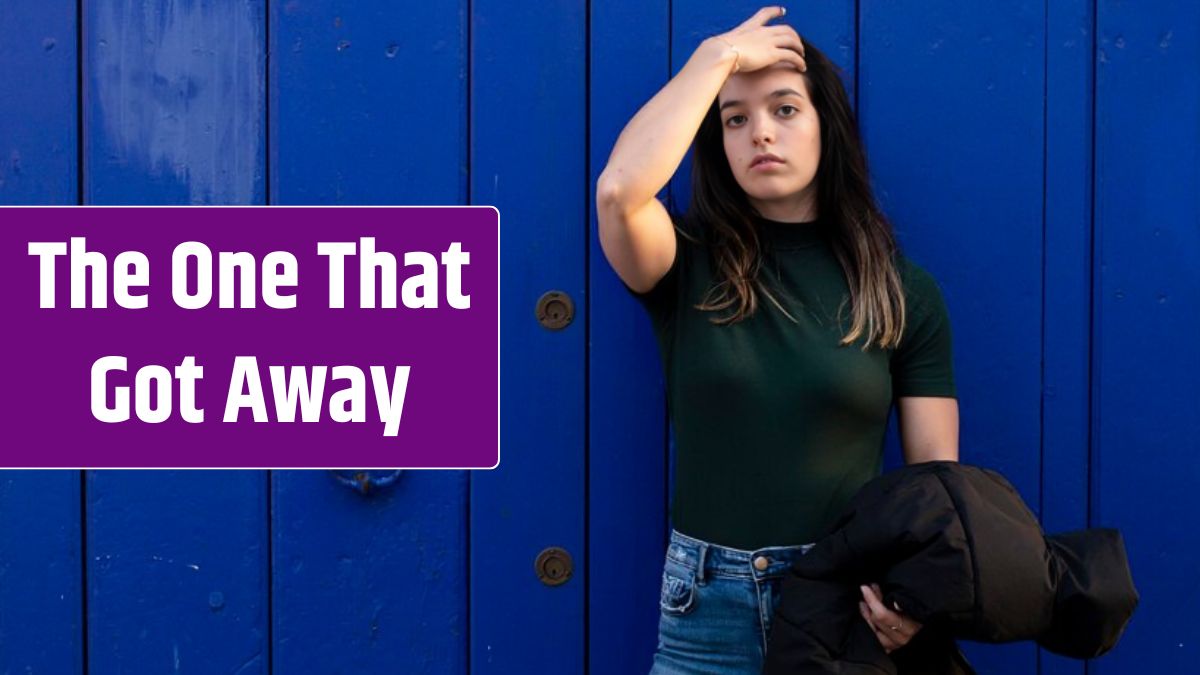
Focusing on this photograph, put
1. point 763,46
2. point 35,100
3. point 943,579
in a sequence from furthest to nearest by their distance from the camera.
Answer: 1. point 35,100
2. point 763,46
3. point 943,579

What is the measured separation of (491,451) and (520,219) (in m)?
0.33

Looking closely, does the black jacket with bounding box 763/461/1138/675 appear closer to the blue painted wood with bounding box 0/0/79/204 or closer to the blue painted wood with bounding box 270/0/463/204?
the blue painted wood with bounding box 270/0/463/204

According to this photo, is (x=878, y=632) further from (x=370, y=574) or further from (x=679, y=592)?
(x=370, y=574)

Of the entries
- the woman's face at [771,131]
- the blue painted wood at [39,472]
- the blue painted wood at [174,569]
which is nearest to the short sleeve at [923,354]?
the woman's face at [771,131]

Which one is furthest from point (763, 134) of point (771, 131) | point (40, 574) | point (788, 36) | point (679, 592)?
point (40, 574)

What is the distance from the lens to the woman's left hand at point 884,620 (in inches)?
53.8

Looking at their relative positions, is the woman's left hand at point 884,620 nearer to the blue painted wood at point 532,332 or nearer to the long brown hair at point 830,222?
the long brown hair at point 830,222

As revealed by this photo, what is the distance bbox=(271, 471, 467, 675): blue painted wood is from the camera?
1.87m

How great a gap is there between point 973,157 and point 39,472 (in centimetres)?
139

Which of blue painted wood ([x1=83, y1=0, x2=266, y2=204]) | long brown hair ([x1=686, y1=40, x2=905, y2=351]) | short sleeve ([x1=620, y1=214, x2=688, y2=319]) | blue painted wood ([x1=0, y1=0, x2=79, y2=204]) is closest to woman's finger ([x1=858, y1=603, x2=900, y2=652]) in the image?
long brown hair ([x1=686, y1=40, x2=905, y2=351])

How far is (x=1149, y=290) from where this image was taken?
1895mm

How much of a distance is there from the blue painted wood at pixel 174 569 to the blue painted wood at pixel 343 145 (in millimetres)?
40

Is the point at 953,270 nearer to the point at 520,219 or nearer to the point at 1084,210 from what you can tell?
the point at 1084,210

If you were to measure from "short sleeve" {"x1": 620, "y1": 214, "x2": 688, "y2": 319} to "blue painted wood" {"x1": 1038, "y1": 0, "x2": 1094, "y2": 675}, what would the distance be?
2.02ft
